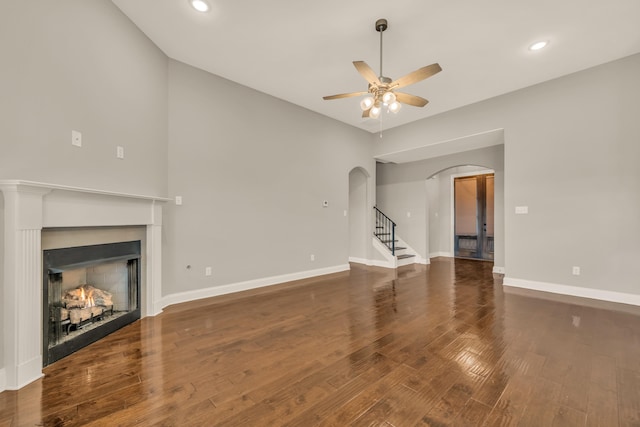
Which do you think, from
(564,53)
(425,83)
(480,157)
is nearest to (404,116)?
(425,83)

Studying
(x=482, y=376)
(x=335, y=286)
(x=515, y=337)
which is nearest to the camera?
(x=482, y=376)

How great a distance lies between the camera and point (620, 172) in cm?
381

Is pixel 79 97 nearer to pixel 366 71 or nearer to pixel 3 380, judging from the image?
pixel 3 380

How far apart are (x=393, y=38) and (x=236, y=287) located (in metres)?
4.16

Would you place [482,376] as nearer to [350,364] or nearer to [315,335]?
[350,364]

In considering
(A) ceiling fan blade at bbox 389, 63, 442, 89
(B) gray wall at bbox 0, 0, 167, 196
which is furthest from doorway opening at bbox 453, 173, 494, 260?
(B) gray wall at bbox 0, 0, 167, 196

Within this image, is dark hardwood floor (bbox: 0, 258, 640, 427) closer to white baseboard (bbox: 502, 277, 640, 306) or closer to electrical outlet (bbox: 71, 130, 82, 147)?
white baseboard (bbox: 502, 277, 640, 306)

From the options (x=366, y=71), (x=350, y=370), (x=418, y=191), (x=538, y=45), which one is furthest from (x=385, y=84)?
(x=418, y=191)

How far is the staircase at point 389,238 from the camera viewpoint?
694 centimetres

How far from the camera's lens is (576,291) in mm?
4141

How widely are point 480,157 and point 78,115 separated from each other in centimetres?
702

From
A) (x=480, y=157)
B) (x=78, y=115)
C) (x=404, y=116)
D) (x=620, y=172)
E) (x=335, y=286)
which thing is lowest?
Answer: (x=335, y=286)

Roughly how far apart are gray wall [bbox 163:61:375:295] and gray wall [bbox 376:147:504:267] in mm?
2553

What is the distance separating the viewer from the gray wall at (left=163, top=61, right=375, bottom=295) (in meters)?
3.78
